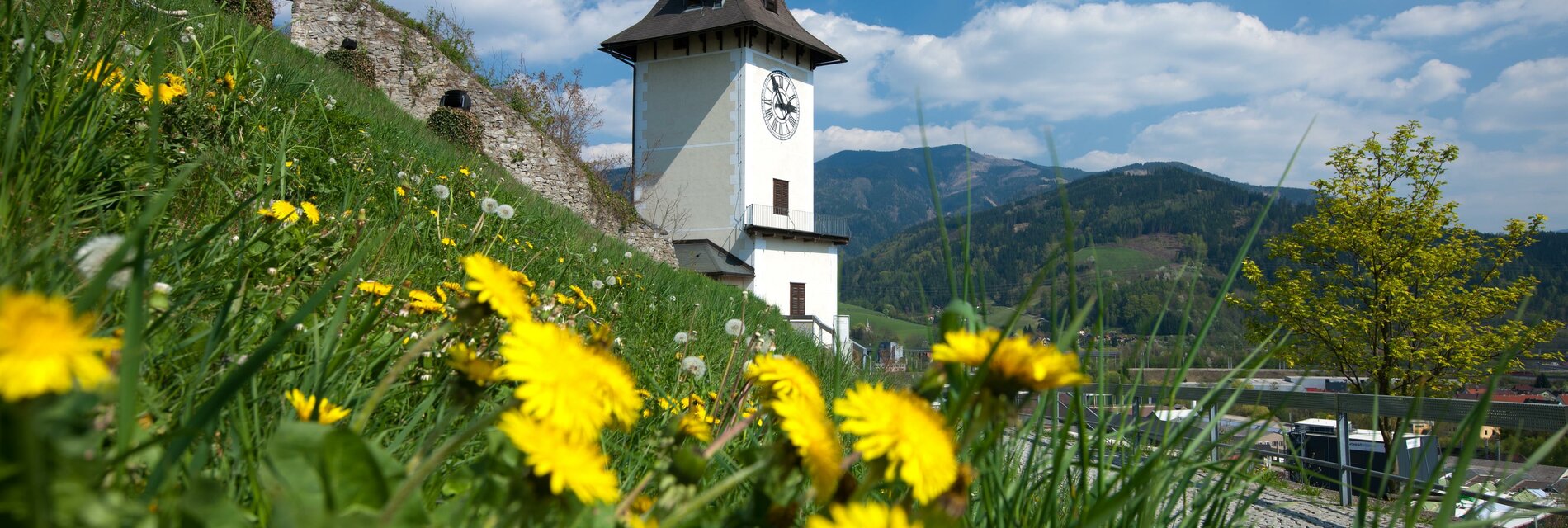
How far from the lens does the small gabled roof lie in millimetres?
23703

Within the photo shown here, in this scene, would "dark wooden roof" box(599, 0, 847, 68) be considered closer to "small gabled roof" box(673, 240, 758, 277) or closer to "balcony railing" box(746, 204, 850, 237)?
"balcony railing" box(746, 204, 850, 237)

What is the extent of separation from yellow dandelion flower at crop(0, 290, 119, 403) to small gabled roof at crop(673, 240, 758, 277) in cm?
2288

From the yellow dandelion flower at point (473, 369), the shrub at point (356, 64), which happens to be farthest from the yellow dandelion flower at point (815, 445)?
the shrub at point (356, 64)

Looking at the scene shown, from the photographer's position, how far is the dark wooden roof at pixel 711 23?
2448cm

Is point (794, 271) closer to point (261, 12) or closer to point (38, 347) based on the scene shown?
point (261, 12)

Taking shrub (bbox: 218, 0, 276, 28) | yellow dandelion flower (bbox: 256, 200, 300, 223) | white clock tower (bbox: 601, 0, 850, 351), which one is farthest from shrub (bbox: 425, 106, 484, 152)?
yellow dandelion flower (bbox: 256, 200, 300, 223)

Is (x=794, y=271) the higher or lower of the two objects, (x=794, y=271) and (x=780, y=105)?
the lower

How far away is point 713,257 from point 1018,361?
2359cm

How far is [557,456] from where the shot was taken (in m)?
0.53

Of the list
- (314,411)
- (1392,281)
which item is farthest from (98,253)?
(1392,281)

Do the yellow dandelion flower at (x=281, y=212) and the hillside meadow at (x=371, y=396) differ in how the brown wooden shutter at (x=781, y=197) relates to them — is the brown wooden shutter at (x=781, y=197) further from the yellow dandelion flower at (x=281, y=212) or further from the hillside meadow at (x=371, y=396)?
the yellow dandelion flower at (x=281, y=212)

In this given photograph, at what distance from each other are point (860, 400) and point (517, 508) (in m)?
0.26

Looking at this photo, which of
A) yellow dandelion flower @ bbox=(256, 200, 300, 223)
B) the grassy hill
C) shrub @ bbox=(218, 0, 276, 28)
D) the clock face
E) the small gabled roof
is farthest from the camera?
the clock face

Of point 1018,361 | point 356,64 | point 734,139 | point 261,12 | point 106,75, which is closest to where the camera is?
point 1018,361
